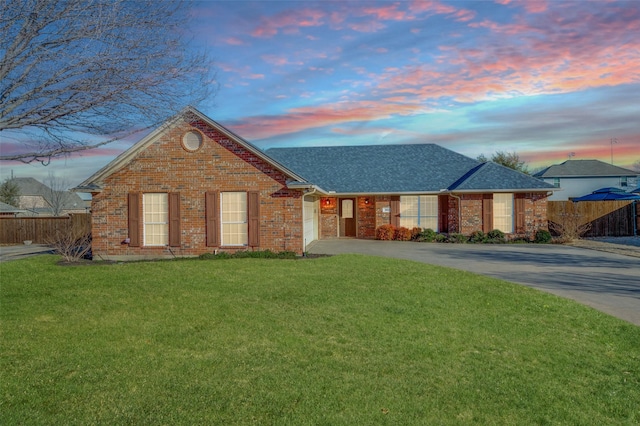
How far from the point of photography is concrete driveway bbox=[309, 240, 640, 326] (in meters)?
10.4

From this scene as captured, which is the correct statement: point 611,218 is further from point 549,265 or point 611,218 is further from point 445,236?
point 549,265

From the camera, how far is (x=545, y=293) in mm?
10453

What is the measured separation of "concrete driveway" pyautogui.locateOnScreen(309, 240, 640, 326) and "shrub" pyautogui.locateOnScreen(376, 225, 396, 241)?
100cm

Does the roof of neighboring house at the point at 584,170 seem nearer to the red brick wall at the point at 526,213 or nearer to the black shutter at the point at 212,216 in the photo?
the red brick wall at the point at 526,213

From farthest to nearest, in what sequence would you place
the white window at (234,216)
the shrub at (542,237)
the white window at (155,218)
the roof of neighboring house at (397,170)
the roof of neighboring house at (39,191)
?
1. the roof of neighboring house at (39,191)
2. the roof of neighboring house at (397,170)
3. the shrub at (542,237)
4. the white window at (155,218)
5. the white window at (234,216)

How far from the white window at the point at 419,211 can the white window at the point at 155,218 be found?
1276 centimetres

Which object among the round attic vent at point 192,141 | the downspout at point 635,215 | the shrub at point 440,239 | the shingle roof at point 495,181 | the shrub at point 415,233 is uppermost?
the round attic vent at point 192,141

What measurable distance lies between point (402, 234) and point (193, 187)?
38.2 feet

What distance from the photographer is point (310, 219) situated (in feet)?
74.9

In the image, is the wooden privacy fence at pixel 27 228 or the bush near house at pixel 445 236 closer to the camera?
the bush near house at pixel 445 236

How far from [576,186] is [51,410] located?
2152 inches

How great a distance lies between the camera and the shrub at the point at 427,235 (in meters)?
24.5

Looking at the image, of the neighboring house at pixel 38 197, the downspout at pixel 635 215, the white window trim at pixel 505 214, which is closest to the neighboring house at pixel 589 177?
the downspout at pixel 635 215

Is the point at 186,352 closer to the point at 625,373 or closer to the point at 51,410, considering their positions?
the point at 51,410
